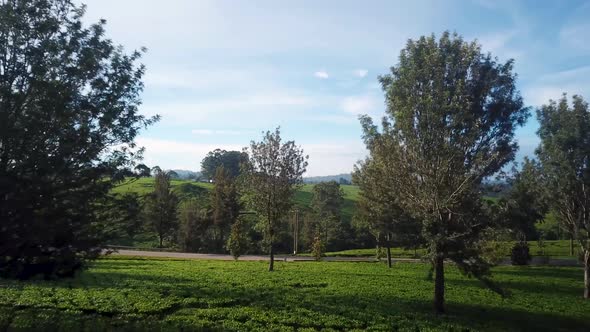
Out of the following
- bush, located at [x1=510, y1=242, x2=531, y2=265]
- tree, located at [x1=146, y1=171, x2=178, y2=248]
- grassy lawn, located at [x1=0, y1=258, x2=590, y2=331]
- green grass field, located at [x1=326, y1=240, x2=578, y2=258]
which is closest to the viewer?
grassy lawn, located at [x1=0, y1=258, x2=590, y2=331]

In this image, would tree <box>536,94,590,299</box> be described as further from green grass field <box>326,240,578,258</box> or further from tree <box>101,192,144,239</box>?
green grass field <box>326,240,578,258</box>

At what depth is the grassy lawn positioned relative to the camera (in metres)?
15.3

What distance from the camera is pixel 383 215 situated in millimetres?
18203

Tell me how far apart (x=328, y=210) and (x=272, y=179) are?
44.0 meters

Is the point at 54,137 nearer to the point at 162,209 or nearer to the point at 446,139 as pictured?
the point at 446,139

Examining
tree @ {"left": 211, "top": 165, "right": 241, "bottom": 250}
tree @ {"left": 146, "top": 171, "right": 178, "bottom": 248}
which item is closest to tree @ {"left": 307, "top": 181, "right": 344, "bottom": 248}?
tree @ {"left": 211, "top": 165, "right": 241, "bottom": 250}

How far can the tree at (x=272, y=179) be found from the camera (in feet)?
105

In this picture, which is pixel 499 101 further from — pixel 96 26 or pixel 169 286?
pixel 169 286

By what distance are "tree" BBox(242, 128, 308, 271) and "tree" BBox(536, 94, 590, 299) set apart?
15.7 meters

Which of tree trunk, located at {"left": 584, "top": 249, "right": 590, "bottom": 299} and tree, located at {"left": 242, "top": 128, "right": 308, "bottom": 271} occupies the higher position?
tree, located at {"left": 242, "top": 128, "right": 308, "bottom": 271}

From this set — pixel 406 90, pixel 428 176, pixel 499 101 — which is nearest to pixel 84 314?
pixel 428 176

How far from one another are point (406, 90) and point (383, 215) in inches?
198

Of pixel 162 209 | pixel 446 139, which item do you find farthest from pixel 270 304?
pixel 162 209

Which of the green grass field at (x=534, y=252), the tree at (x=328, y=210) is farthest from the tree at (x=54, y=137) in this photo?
the tree at (x=328, y=210)
